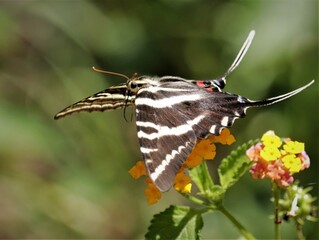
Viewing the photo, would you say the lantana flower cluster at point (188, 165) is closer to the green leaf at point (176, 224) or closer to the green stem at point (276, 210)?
the green leaf at point (176, 224)

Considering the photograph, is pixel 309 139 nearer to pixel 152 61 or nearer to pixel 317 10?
pixel 317 10

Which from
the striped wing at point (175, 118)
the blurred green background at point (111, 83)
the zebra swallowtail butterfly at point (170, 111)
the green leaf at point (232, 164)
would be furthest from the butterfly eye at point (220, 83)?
the blurred green background at point (111, 83)

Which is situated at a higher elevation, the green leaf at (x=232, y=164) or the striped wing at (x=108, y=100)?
the striped wing at (x=108, y=100)

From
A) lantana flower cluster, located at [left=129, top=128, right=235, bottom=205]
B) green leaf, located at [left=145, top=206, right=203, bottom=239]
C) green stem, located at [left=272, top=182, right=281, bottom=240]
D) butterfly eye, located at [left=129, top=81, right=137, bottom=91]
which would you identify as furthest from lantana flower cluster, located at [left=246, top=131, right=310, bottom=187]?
butterfly eye, located at [left=129, top=81, right=137, bottom=91]

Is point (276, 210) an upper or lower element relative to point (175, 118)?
lower

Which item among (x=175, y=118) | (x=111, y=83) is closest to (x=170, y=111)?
(x=175, y=118)

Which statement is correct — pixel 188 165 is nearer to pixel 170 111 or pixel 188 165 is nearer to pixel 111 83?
pixel 170 111

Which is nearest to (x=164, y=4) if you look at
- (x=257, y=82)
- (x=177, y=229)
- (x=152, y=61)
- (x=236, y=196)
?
(x=152, y=61)
